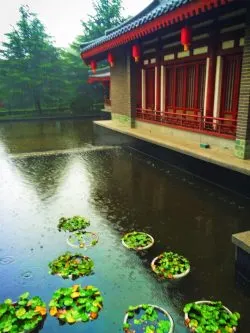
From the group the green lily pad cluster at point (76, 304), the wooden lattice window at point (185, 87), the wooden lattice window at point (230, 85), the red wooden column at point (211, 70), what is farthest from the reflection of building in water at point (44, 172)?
the wooden lattice window at point (230, 85)

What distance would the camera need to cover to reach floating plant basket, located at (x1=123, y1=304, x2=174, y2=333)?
142 inches

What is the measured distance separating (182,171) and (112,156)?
12.5 feet

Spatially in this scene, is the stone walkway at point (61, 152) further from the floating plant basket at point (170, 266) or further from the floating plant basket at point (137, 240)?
the floating plant basket at point (170, 266)

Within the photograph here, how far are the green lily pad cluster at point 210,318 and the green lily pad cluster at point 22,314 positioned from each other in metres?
1.99

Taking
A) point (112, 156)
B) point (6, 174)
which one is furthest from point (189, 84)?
point (6, 174)

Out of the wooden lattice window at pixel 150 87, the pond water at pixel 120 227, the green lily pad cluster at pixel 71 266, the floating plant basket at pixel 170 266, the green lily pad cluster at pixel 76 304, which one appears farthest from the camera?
the wooden lattice window at pixel 150 87

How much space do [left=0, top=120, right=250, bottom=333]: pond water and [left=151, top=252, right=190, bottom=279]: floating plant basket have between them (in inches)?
5.0

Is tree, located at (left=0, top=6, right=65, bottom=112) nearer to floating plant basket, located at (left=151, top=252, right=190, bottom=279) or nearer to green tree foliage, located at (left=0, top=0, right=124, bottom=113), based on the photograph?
green tree foliage, located at (left=0, top=0, right=124, bottom=113)

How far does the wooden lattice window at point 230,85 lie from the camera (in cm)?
869

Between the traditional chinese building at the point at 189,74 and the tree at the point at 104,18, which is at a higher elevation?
the tree at the point at 104,18

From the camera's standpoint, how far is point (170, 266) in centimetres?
475

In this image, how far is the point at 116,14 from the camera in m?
39.9

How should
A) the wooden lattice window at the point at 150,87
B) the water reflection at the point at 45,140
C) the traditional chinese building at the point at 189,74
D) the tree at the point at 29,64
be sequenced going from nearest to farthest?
the traditional chinese building at the point at 189,74 < the wooden lattice window at the point at 150,87 < the water reflection at the point at 45,140 < the tree at the point at 29,64

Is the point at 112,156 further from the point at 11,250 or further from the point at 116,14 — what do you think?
the point at 116,14
